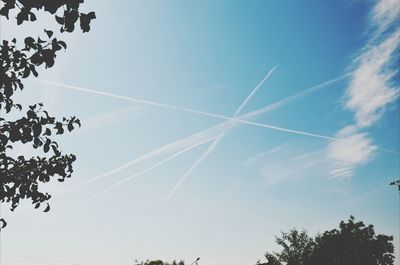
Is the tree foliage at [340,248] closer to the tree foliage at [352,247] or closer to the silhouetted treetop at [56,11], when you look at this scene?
the tree foliage at [352,247]

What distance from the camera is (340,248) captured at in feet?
260

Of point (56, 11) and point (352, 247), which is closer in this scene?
point (56, 11)

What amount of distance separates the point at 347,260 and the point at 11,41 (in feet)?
288

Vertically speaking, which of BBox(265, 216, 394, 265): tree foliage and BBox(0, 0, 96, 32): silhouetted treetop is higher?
BBox(265, 216, 394, 265): tree foliage

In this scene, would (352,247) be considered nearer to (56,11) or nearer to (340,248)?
(340,248)

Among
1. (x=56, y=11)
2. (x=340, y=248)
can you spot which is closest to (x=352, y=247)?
(x=340, y=248)

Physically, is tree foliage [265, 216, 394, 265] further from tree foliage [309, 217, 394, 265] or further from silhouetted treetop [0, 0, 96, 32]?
silhouetted treetop [0, 0, 96, 32]

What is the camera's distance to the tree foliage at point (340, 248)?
Result: 77762mm

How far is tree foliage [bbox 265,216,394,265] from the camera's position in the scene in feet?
255

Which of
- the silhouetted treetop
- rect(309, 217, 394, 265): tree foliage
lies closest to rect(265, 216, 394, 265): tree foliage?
rect(309, 217, 394, 265): tree foliage

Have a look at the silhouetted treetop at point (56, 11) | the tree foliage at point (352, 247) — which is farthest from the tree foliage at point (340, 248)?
the silhouetted treetop at point (56, 11)

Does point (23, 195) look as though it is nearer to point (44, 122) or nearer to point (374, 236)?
point (44, 122)

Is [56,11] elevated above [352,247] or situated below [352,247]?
below

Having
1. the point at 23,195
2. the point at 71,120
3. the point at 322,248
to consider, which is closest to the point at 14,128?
the point at 71,120
